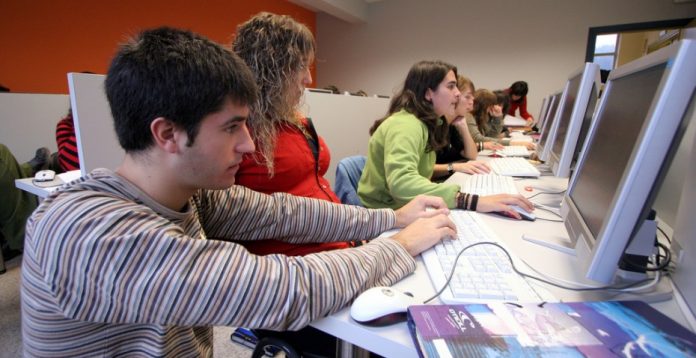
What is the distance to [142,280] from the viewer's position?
0.46 m

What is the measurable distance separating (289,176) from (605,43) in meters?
6.12

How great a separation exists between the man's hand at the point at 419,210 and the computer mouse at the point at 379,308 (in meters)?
0.42

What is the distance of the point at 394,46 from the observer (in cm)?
635

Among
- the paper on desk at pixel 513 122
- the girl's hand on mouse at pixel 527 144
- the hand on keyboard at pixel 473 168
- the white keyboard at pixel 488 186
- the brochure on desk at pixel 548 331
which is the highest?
the brochure on desk at pixel 548 331

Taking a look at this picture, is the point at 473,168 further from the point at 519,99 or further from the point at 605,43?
the point at 605,43

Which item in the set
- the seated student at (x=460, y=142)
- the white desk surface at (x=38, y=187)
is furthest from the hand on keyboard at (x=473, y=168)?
the white desk surface at (x=38, y=187)

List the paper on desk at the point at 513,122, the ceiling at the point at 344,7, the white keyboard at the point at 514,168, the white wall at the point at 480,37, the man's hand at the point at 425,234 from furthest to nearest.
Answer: the ceiling at the point at 344,7 < the white wall at the point at 480,37 < the paper on desk at the point at 513,122 < the white keyboard at the point at 514,168 < the man's hand at the point at 425,234

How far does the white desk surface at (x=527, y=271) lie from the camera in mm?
514

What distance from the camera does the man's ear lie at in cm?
55

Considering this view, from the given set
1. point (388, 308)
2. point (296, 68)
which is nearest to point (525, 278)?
point (388, 308)

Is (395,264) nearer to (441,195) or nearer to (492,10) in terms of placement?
A: (441,195)

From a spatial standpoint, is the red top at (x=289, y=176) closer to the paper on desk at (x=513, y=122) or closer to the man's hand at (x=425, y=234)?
the man's hand at (x=425, y=234)

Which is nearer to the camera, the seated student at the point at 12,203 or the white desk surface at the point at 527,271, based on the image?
the white desk surface at the point at 527,271

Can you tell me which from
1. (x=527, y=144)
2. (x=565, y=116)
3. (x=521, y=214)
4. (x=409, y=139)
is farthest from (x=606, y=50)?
(x=521, y=214)
